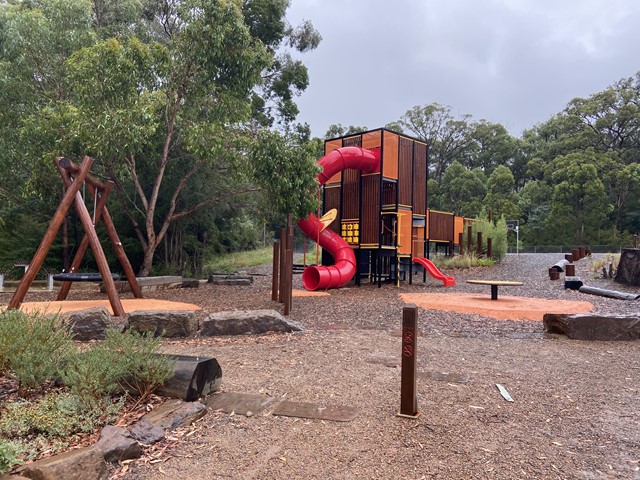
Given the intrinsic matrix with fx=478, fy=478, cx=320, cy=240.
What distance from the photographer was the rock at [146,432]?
9.46 feet

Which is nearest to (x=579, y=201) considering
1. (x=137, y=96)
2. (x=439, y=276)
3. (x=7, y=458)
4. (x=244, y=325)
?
(x=439, y=276)

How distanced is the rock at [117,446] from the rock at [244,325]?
140 inches

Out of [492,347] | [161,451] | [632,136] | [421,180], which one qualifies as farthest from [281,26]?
[632,136]

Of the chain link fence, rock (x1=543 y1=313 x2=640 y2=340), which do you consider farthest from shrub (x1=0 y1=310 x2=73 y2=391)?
the chain link fence

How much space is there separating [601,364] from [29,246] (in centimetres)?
1631

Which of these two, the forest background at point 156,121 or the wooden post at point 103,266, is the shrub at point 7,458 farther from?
the forest background at point 156,121

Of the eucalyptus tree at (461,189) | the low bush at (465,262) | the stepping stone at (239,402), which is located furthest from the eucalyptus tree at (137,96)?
the eucalyptus tree at (461,189)

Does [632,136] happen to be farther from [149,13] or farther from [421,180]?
[149,13]

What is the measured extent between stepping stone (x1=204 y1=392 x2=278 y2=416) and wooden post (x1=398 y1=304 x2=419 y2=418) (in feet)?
3.28

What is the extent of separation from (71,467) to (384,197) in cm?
1299

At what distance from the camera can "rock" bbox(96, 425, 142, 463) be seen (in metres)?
2.64

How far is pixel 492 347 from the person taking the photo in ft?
19.3

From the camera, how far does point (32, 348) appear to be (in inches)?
141

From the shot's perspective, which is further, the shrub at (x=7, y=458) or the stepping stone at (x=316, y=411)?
the stepping stone at (x=316, y=411)
